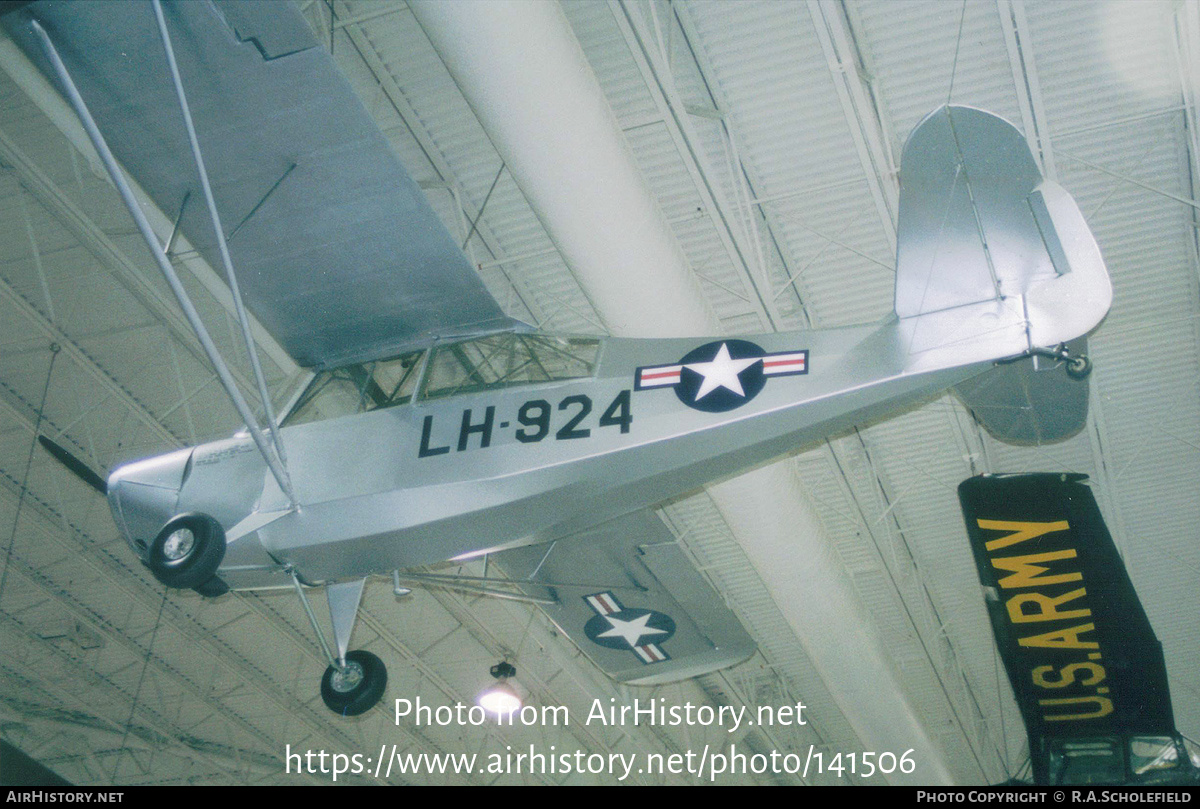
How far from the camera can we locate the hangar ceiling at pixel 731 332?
7.00m

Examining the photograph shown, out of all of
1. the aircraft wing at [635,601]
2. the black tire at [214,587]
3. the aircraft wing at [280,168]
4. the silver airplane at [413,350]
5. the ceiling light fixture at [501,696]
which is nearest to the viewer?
the aircraft wing at [280,168]

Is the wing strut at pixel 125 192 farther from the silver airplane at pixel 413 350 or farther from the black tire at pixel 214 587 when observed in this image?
the black tire at pixel 214 587

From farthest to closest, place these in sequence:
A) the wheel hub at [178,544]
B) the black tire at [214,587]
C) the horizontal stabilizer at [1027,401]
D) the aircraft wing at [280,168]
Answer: the black tire at [214,587] < the horizontal stabilizer at [1027,401] < the wheel hub at [178,544] < the aircraft wing at [280,168]

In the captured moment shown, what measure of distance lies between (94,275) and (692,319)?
5.95 metres

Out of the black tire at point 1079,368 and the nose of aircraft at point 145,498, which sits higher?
the black tire at point 1079,368

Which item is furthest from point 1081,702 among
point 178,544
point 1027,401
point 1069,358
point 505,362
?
point 178,544

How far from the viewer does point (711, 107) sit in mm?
7367

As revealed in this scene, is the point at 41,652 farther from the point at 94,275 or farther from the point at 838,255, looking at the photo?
the point at 838,255

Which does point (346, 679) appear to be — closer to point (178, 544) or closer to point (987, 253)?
point (178, 544)

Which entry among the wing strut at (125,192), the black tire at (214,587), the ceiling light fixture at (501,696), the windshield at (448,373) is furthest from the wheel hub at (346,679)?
the ceiling light fixture at (501,696)

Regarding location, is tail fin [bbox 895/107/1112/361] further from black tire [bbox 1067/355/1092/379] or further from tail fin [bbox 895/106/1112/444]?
black tire [bbox 1067/355/1092/379]

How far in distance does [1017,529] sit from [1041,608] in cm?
51

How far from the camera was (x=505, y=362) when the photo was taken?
565 cm

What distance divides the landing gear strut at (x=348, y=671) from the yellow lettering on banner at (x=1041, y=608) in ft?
12.8
